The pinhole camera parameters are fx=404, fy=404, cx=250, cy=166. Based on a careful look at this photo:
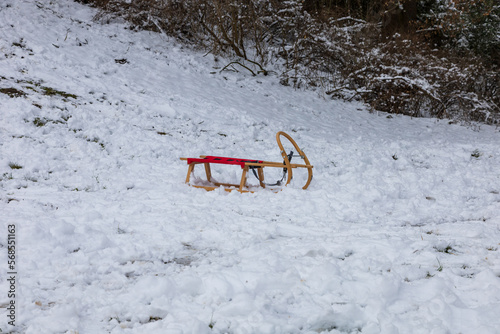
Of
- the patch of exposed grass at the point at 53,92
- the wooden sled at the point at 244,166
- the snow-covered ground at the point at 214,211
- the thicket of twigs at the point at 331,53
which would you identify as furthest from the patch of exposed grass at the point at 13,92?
the thicket of twigs at the point at 331,53

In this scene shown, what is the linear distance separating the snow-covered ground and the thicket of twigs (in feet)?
5.79

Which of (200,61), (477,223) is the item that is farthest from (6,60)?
(477,223)

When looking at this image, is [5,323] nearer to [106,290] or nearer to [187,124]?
[106,290]

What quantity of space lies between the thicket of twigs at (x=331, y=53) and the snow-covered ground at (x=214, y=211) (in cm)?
176

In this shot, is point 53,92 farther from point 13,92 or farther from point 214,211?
point 214,211

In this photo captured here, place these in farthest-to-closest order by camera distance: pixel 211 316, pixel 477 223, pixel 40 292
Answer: pixel 477 223 → pixel 40 292 → pixel 211 316

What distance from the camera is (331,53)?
13945mm

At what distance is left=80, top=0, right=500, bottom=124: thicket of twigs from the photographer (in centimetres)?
1275

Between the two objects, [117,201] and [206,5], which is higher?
[206,5]

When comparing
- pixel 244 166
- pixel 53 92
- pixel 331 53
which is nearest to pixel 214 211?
pixel 244 166

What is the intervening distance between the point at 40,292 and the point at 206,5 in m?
12.3

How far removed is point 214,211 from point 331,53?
422 inches

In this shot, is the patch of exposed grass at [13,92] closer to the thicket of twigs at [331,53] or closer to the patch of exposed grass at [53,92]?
the patch of exposed grass at [53,92]

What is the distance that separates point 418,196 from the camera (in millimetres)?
5586
